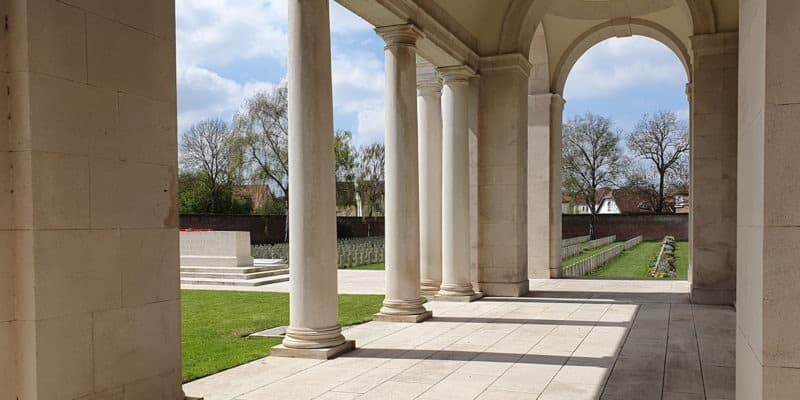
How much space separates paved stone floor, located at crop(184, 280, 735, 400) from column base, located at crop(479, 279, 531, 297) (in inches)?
122

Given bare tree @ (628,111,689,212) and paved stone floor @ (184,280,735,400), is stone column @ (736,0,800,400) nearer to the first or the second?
paved stone floor @ (184,280,735,400)

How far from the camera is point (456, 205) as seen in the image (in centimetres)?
2172

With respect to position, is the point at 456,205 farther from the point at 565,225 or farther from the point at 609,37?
the point at 565,225

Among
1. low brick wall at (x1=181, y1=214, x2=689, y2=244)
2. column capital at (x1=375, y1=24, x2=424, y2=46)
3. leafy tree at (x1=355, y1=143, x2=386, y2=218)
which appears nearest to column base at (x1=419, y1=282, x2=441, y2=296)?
column capital at (x1=375, y1=24, x2=424, y2=46)

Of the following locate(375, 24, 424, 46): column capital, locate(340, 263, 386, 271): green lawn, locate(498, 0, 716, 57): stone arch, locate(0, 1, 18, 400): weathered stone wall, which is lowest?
locate(340, 263, 386, 271): green lawn

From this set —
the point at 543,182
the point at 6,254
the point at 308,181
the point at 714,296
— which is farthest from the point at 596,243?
the point at 6,254

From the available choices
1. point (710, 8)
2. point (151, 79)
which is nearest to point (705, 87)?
point (710, 8)

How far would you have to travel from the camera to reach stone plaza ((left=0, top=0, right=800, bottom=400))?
22.6 ft

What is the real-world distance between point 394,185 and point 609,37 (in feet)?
59.7

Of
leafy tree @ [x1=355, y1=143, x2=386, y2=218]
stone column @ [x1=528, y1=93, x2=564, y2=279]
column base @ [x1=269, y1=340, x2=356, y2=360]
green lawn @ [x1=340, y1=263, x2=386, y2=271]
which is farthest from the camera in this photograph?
leafy tree @ [x1=355, y1=143, x2=386, y2=218]

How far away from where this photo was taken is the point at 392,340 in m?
A: 14.8

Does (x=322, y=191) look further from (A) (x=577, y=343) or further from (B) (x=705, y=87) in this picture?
(B) (x=705, y=87)

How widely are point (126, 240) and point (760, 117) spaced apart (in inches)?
291

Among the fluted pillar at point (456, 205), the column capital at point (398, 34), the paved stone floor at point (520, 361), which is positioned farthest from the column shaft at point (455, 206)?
the column capital at point (398, 34)
